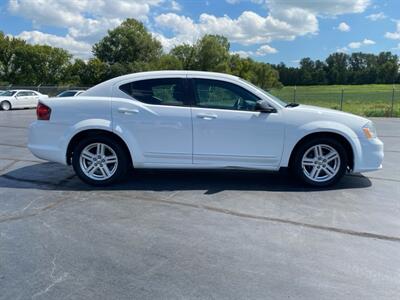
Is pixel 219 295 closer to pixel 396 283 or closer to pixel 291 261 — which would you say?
pixel 291 261

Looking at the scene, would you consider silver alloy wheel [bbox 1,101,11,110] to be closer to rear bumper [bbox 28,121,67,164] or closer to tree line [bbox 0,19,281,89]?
rear bumper [bbox 28,121,67,164]

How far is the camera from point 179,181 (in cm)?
576

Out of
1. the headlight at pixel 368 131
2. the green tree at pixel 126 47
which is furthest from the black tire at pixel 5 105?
the green tree at pixel 126 47

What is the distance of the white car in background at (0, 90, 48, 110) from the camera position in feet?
90.9

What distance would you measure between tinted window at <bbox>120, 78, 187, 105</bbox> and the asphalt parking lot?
1.25 metres

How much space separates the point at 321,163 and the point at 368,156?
656 millimetres

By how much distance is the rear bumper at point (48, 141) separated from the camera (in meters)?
5.41

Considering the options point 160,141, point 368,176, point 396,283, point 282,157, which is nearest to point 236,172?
point 282,157

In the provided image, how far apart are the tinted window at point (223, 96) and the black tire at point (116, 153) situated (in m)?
1.32

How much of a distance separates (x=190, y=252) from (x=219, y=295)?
74cm

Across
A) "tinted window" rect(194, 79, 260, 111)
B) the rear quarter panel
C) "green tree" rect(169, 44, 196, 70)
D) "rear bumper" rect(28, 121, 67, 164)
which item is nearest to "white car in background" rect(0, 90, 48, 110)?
"rear bumper" rect(28, 121, 67, 164)

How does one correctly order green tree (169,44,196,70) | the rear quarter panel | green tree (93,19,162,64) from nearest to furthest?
the rear quarter panel
green tree (169,44,196,70)
green tree (93,19,162,64)

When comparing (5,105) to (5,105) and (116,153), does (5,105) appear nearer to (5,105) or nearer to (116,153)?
(5,105)

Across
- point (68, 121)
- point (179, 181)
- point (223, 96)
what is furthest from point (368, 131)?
point (68, 121)
